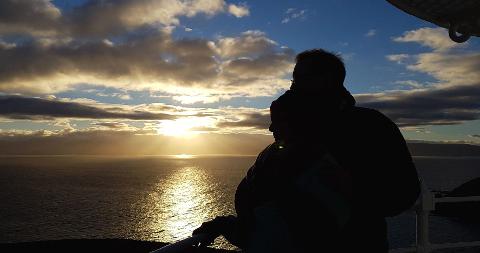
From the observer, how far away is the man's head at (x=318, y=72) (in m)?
1.37

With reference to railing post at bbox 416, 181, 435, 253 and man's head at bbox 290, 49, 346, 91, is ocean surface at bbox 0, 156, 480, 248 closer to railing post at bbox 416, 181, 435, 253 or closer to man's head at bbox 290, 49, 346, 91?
railing post at bbox 416, 181, 435, 253

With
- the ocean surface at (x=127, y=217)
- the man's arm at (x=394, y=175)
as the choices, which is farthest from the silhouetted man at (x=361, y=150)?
the ocean surface at (x=127, y=217)

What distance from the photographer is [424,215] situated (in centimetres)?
376

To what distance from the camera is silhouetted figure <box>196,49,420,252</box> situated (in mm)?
1080

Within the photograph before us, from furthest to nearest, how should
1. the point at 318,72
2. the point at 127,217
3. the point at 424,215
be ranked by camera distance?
Result: 1. the point at 127,217
2. the point at 424,215
3. the point at 318,72

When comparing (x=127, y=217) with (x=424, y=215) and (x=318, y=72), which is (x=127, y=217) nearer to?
(x=424, y=215)

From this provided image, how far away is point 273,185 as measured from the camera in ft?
3.86

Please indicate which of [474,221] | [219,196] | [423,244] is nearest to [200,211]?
[219,196]

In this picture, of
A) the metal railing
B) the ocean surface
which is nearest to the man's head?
the metal railing

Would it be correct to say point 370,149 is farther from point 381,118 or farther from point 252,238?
point 252,238

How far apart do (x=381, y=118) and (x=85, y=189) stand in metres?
130

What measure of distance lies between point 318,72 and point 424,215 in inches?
118

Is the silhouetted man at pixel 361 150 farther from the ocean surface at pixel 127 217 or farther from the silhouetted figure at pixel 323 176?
the ocean surface at pixel 127 217

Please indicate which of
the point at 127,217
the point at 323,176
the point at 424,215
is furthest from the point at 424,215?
the point at 127,217
